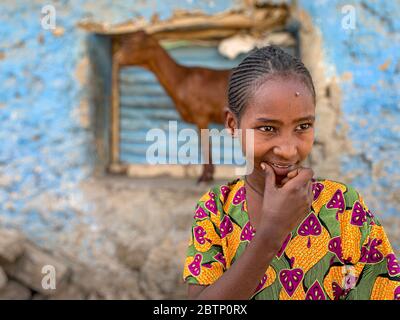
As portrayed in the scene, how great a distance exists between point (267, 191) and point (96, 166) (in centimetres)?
275

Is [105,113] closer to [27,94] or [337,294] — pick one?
[27,94]

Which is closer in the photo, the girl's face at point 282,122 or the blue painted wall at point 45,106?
the girl's face at point 282,122

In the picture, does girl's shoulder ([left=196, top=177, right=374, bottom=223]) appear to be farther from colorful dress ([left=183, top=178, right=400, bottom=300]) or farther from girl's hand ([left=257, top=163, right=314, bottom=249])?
girl's hand ([left=257, top=163, right=314, bottom=249])

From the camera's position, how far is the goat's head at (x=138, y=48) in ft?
11.2

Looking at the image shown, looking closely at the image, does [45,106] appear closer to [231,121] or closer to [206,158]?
[206,158]

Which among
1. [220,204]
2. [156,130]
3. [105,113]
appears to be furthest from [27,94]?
[220,204]

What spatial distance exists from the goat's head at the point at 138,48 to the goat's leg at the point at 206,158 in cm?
65

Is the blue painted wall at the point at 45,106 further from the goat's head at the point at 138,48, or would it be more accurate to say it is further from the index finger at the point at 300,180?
the index finger at the point at 300,180

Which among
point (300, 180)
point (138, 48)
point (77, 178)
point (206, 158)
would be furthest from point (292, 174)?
point (77, 178)

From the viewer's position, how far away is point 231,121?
4.13ft

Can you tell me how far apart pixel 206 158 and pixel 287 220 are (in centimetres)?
238

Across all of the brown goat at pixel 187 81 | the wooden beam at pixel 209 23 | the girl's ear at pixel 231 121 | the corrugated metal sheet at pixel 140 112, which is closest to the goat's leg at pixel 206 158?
the brown goat at pixel 187 81

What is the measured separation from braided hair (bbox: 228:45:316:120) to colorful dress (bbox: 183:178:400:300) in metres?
0.29

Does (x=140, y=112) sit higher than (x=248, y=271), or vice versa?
(x=140, y=112)
